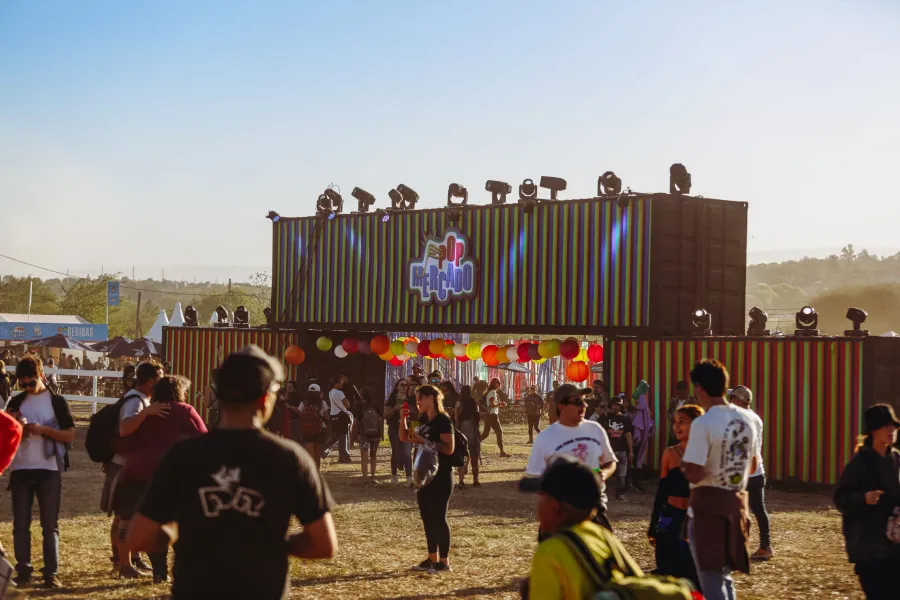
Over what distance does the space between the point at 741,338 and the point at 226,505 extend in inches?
647

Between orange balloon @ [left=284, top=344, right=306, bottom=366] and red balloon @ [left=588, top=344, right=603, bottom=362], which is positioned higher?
red balloon @ [left=588, top=344, right=603, bottom=362]

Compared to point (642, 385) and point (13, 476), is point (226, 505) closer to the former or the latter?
point (13, 476)

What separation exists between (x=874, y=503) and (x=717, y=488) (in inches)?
35.5

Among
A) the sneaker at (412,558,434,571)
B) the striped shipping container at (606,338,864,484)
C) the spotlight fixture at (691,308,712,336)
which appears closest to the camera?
the sneaker at (412,558,434,571)

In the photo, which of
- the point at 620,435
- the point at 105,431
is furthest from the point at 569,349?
the point at 105,431

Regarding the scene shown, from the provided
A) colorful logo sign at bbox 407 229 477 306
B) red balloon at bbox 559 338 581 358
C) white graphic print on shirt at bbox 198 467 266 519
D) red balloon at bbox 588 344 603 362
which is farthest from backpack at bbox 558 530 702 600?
colorful logo sign at bbox 407 229 477 306

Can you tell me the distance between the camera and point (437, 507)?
35.4 ft

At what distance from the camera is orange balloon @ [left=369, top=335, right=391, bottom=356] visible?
26016 millimetres

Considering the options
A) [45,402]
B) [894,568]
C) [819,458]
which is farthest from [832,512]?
[45,402]

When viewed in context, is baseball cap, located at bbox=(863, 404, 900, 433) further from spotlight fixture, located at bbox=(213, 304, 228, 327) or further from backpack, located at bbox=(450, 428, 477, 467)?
spotlight fixture, located at bbox=(213, 304, 228, 327)

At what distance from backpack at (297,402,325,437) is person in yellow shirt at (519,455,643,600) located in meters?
13.7

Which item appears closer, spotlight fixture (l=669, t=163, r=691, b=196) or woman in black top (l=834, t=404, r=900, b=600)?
woman in black top (l=834, t=404, r=900, b=600)

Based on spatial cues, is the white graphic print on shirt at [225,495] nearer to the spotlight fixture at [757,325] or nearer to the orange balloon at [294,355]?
the spotlight fixture at [757,325]

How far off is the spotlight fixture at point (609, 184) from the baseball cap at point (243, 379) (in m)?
17.6
